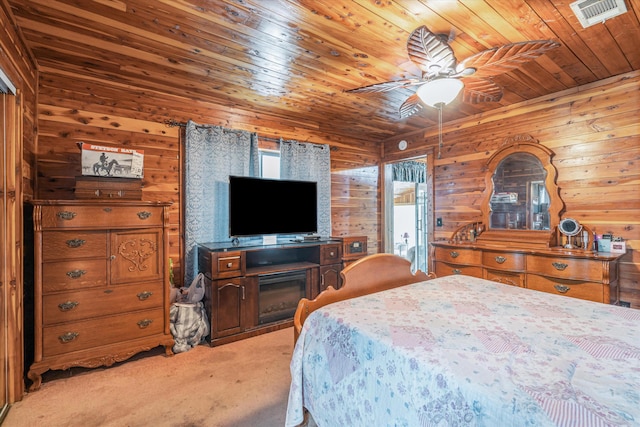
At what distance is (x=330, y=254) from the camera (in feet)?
11.5

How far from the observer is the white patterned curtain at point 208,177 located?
3.10 metres

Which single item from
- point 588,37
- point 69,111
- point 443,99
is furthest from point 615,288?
point 69,111

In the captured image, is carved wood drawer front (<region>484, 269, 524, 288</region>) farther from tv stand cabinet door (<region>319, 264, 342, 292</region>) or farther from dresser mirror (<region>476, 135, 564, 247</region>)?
tv stand cabinet door (<region>319, 264, 342, 292</region>)

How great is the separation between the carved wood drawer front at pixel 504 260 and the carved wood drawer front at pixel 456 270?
0.41ft

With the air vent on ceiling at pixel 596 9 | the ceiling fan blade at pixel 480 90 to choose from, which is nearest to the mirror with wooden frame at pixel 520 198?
the ceiling fan blade at pixel 480 90

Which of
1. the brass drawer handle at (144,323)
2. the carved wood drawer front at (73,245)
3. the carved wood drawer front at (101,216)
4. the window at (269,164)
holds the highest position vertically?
the window at (269,164)

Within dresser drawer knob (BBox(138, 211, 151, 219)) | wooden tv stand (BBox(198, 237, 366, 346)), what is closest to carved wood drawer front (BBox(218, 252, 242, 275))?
wooden tv stand (BBox(198, 237, 366, 346))

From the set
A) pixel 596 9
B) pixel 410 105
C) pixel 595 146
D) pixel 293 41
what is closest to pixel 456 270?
pixel 595 146

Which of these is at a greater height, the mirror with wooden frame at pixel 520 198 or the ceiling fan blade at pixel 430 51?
the ceiling fan blade at pixel 430 51

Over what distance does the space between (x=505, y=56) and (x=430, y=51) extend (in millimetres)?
427

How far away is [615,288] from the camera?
263 centimetres

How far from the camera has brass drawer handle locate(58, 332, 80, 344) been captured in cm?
215

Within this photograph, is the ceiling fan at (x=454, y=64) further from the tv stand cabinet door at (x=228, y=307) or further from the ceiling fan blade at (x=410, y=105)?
the tv stand cabinet door at (x=228, y=307)

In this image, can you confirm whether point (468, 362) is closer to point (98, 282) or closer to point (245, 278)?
point (245, 278)
